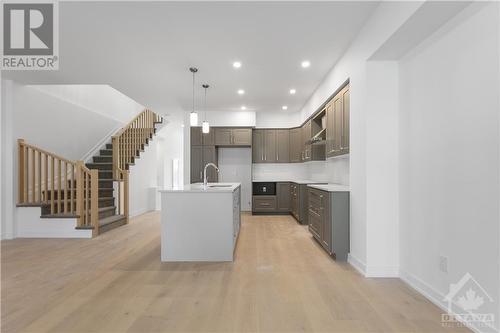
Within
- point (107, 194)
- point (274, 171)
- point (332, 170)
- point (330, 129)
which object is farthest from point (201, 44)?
point (274, 171)

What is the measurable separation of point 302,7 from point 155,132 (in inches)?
258

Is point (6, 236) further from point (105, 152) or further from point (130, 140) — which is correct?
point (130, 140)

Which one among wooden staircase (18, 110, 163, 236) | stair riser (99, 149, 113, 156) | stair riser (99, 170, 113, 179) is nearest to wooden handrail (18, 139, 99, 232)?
wooden staircase (18, 110, 163, 236)

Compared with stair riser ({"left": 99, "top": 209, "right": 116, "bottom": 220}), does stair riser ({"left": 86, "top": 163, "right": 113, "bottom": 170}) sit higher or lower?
higher

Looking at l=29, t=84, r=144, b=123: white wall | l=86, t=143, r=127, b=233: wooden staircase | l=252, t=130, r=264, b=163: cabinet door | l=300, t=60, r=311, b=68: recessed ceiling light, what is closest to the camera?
l=300, t=60, r=311, b=68: recessed ceiling light

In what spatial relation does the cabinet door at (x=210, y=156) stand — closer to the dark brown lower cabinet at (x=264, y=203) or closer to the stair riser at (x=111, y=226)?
the dark brown lower cabinet at (x=264, y=203)

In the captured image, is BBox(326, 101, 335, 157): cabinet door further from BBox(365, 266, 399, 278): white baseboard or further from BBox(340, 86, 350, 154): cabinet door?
BBox(365, 266, 399, 278): white baseboard

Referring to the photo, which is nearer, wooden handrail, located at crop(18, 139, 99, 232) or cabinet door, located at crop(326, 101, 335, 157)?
cabinet door, located at crop(326, 101, 335, 157)

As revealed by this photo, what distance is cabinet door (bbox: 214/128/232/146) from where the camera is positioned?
713 cm

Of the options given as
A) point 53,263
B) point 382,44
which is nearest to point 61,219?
point 53,263

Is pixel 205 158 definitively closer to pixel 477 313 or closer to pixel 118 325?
pixel 118 325

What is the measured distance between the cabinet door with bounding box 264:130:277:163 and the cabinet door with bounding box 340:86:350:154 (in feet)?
11.9

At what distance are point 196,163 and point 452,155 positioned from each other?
569cm

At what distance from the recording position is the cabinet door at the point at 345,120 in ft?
12.1
